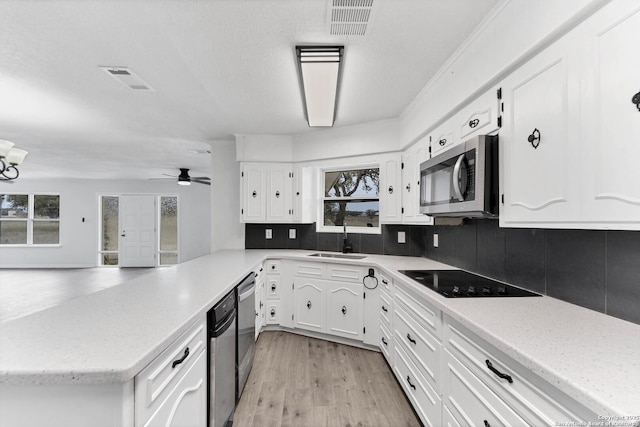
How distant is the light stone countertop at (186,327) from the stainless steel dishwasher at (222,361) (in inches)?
4.9

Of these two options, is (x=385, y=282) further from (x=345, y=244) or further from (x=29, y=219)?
(x=29, y=219)

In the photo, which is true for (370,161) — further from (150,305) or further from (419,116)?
(150,305)

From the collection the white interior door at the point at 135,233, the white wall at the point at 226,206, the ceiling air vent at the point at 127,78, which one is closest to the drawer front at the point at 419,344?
the white wall at the point at 226,206

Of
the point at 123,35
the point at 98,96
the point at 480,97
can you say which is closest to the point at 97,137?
the point at 98,96

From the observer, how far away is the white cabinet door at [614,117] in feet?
2.90

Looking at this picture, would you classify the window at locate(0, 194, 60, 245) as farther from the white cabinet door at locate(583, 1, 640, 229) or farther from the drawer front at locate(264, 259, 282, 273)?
the white cabinet door at locate(583, 1, 640, 229)

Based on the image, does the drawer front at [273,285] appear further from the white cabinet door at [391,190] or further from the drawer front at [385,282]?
the white cabinet door at [391,190]

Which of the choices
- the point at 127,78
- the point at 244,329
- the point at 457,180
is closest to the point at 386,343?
the point at 244,329

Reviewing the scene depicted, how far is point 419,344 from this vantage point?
1872 mm

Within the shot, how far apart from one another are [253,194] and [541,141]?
10.5 feet

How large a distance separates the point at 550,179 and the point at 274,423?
204 centimetres

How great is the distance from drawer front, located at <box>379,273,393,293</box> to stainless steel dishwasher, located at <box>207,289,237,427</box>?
1.30 meters

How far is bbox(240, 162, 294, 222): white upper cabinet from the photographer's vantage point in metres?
3.90

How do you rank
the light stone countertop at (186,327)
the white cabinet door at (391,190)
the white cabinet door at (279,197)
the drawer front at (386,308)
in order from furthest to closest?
1. the white cabinet door at (279,197)
2. the white cabinet door at (391,190)
3. the drawer front at (386,308)
4. the light stone countertop at (186,327)
